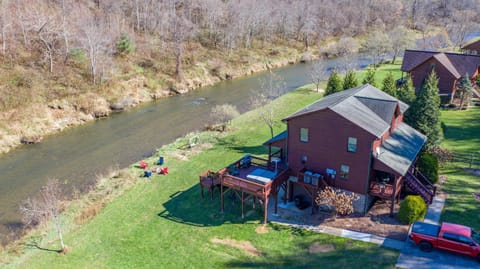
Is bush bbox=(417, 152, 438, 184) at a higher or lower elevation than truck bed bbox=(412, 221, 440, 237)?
higher

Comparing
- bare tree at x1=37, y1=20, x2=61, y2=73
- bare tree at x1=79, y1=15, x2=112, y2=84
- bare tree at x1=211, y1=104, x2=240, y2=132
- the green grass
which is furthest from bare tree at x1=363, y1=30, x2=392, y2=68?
bare tree at x1=37, y1=20, x2=61, y2=73

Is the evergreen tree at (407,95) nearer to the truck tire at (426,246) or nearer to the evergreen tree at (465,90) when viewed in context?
the evergreen tree at (465,90)

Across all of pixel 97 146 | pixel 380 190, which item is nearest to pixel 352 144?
pixel 380 190

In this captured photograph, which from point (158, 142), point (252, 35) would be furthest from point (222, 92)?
point (252, 35)

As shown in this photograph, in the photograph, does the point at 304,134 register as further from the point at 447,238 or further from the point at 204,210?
the point at 447,238

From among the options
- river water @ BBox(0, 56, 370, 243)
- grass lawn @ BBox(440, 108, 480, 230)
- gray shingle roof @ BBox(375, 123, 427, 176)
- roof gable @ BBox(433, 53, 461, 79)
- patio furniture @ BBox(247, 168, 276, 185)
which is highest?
roof gable @ BBox(433, 53, 461, 79)

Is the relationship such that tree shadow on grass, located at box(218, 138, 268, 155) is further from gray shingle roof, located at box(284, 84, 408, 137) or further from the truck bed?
the truck bed

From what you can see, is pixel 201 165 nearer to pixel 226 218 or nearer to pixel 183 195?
pixel 183 195
